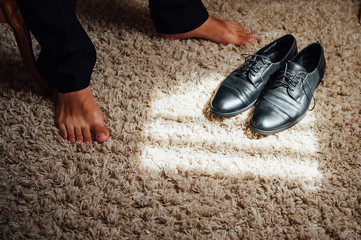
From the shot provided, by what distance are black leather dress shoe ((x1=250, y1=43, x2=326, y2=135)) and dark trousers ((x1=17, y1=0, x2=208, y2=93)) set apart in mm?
460

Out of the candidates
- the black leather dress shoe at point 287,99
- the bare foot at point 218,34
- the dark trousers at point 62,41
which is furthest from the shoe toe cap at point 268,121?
the dark trousers at point 62,41

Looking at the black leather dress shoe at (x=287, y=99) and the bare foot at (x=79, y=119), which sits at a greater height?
the black leather dress shoe at (x=287, y=99)

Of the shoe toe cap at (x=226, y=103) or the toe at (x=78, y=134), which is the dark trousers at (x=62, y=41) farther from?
the shoe toe cap at (x=226, y=103)

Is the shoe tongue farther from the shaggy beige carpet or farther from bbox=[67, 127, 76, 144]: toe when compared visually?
bbox=[67, 127, 76, 144]: toe

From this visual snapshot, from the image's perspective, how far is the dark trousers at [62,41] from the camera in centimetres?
65

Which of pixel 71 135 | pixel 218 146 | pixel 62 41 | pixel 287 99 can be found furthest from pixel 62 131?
pixel 287 99

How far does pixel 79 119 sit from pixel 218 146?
18.3 inches

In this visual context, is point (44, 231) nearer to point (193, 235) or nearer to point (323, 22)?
point (193, 235)

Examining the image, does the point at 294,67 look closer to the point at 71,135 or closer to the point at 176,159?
the point at 176,159

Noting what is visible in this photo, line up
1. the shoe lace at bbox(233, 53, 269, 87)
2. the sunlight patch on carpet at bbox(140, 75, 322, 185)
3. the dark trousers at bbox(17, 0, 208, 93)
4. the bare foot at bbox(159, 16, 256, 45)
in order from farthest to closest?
1. the bare foot at bbox(159, 16, 256, 45)
2. the shoe lace at bbox(233, 53, 269, 87)
3. the sunlight patch on carpet at bbox(140, 75, 322, 185)
4. the dark trousers at bbox(17, 0, 208, 93)

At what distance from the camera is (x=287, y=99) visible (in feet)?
2.69

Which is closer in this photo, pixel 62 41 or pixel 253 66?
pixel 62 41

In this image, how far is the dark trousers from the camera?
648mm

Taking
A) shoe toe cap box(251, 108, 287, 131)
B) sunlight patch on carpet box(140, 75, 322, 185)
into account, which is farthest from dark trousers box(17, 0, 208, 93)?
shoe toe cap box(251, 108, 287, 131)
